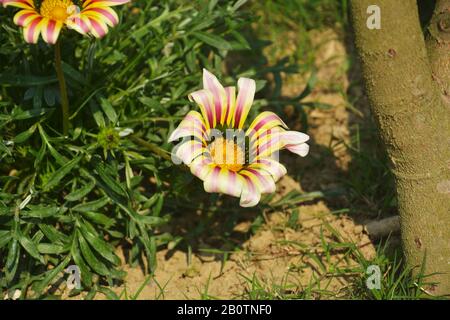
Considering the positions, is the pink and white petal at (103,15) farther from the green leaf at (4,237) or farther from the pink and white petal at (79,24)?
the green leaf at (4,237)

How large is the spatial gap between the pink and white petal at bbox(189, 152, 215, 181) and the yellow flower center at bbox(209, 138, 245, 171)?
11cm

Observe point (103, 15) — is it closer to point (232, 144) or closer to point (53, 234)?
point (232, 144)

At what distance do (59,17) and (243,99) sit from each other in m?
0.65

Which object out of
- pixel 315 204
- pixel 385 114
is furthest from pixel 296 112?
pixel 385 114

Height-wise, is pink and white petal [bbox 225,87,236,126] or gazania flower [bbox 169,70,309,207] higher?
pink and white petal [bbox 225,87,236,126]

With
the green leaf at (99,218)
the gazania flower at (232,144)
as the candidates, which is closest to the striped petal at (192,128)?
the gazania flower at (232,144)

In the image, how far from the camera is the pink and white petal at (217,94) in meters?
2.62

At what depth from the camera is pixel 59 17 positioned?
2.52 m

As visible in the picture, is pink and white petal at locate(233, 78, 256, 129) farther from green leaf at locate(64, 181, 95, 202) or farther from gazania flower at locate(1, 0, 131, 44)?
green leaf at locate(64, 181, 95, 202)

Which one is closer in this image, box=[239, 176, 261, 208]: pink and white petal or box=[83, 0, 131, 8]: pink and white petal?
box=[239, 176, 261, 208]: pink and white petal

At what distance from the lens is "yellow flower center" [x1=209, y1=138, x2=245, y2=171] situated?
2582mm

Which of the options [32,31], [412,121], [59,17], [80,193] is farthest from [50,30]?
[412,121]

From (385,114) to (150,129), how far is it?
1.01 meters

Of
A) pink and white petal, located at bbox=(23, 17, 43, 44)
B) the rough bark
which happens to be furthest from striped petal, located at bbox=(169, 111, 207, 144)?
the rough bark
